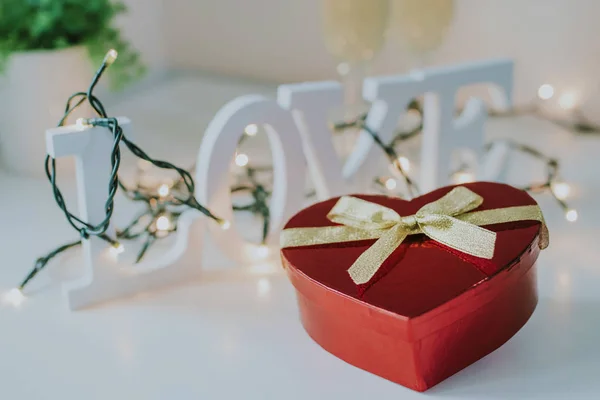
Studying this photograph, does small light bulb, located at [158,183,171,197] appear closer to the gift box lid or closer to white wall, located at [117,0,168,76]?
the gift box lid

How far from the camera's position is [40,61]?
1.00 meters

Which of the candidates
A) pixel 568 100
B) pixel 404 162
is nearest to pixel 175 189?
pixel 404 162

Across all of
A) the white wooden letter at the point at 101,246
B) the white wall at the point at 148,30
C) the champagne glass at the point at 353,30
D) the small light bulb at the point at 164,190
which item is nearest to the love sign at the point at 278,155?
the white wooden letter at the point at 101,246

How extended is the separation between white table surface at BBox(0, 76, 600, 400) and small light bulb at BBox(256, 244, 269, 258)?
2 centimetres

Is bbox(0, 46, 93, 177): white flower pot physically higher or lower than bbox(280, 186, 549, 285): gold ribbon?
higher

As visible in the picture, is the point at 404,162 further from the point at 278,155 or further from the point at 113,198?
the point at 113,198

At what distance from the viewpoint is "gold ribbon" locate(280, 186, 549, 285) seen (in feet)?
2.14

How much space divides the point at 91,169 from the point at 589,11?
0.82 metres

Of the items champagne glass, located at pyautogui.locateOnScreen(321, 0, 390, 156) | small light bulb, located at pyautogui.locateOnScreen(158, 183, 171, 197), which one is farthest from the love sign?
champagne glass, located at pyautogui.locateOnScreen(321, 0, 390, 156)

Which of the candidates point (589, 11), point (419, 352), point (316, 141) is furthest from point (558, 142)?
point (419, 352)

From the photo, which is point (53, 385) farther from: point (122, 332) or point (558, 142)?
point (558, 142)

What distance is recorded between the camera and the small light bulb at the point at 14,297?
776 mm

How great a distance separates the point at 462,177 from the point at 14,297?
563 mm

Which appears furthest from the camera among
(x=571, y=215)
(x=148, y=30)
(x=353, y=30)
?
(x=148, y=30)
